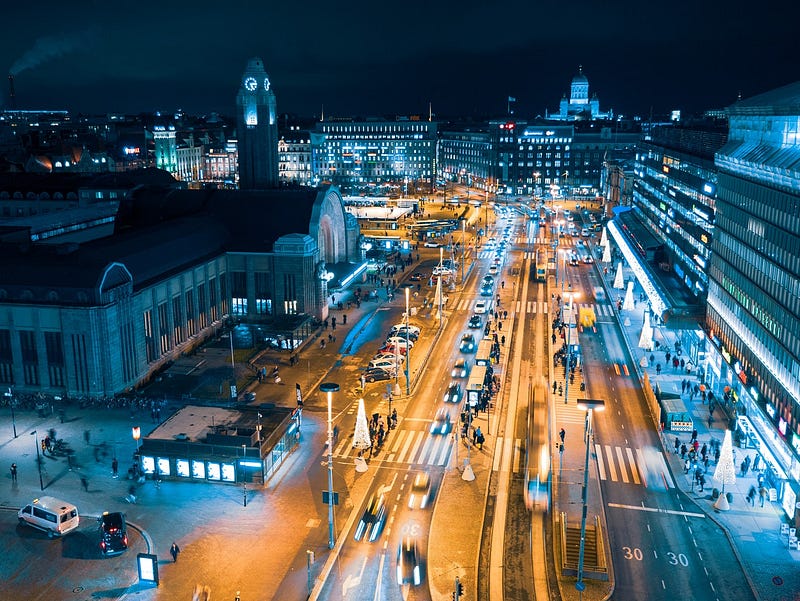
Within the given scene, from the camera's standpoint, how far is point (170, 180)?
543 ft

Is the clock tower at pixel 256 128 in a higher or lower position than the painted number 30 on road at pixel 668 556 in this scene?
higher

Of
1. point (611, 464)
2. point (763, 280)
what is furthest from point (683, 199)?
point (611, 464)

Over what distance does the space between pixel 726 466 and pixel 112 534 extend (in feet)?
125

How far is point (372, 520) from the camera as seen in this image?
46000mm

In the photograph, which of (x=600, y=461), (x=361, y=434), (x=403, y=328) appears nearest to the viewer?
(x=600, y=461)

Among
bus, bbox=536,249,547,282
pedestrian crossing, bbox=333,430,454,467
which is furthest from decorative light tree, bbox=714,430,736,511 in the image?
bus, bbox=536,249,547,282

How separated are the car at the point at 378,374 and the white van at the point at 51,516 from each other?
1242 inches

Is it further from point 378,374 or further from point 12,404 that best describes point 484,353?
point 12,404

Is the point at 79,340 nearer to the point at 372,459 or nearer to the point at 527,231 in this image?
the point at 372,459

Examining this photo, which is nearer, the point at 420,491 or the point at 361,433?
the point at 420,491

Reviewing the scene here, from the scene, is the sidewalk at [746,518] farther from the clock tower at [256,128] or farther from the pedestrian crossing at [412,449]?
the clock tower at [256,128]

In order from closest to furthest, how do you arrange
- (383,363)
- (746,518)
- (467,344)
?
(746,518) < (383,363) < (467,344)

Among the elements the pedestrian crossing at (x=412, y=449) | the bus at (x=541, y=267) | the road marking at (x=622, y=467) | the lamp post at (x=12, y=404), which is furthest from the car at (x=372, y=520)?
the bus at (x=541, y=267)

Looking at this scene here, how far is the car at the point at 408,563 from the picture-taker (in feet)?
130
